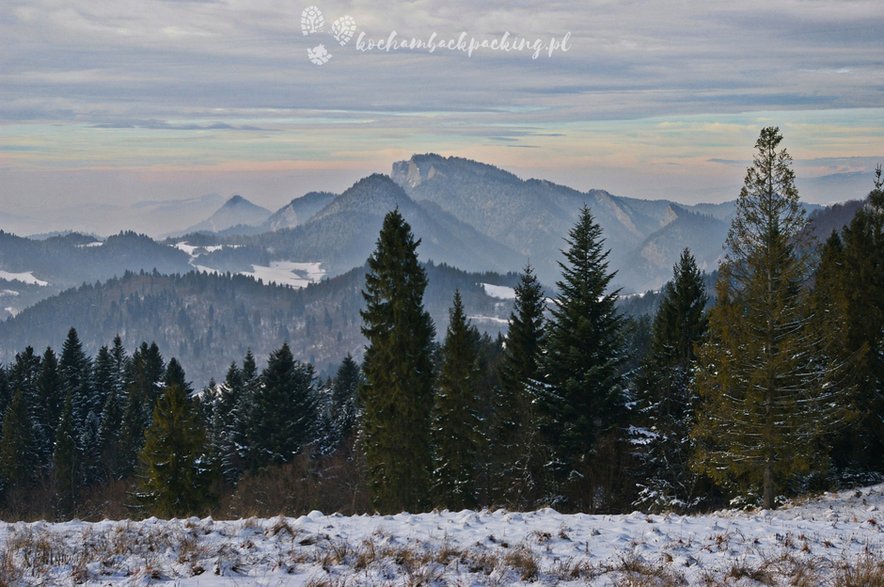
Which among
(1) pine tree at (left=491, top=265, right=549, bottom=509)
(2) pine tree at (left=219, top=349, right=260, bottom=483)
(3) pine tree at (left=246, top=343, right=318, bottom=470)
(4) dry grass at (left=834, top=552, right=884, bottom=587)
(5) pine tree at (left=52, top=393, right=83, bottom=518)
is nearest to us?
(4) dry grass at (left=834, top=552, right=884, bottom=587)

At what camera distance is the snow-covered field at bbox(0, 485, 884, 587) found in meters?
8.55

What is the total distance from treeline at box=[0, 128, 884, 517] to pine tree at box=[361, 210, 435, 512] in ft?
0.23

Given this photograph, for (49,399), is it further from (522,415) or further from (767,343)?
(767,343)

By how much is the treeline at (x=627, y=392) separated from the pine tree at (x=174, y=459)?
0.08 meters

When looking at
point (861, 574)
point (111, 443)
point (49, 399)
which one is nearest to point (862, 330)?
point (861, 574)

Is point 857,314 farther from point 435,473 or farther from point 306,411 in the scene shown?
point 306,411

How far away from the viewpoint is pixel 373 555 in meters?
9.25

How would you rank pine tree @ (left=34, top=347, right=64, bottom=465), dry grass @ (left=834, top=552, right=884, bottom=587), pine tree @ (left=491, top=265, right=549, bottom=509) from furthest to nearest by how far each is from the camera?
pine tree @ (left=34, top=347, right=64, bottom=465), pine tree @ (left=491, top=265, right=549, bottom=509), dry grass @ (left=834, top=552, right=884, bottom=587)

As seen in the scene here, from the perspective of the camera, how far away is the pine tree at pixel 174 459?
33.7m

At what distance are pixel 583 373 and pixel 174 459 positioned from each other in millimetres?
20045

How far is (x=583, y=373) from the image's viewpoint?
2945 cm

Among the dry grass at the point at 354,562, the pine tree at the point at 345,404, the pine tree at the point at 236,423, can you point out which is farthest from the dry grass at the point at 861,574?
the pine tree at the point at 236,423

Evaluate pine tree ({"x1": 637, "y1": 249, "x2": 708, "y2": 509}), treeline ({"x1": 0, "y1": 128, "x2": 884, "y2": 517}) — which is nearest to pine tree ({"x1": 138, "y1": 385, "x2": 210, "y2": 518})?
treeline ({"x1": 0, "y1": 128, "x2": 884, "y2": 517})

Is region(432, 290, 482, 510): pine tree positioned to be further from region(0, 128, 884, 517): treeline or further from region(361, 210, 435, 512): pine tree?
region(361, 210, 435, 512): pine tree
